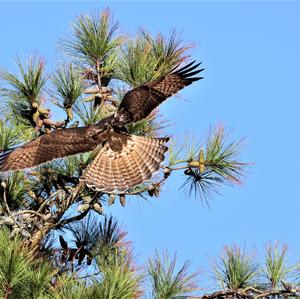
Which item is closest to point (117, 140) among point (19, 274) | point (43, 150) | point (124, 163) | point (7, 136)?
point (124, 163)

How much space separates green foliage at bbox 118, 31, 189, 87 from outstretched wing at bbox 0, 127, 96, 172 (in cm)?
43

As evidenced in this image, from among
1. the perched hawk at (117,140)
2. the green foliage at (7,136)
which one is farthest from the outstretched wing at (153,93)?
the green foliage at (7,136)

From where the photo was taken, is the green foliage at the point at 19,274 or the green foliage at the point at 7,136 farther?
the green foliage at the point at 7,136

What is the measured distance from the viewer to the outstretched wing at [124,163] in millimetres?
6625

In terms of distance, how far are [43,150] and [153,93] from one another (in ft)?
2.27

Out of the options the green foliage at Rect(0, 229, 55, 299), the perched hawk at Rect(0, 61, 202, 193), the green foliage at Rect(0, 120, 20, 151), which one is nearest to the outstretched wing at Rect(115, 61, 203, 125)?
the perched hawk at Rect(0, 61, 202, 193)

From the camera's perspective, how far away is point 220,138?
6492 mm

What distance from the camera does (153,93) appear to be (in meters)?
6.88

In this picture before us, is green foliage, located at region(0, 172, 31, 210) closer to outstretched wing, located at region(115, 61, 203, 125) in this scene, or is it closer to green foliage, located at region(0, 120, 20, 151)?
green foliage, located at region(0, 120, 20, 151)

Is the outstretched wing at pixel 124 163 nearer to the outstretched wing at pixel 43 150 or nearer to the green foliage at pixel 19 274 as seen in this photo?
the outstretched wing at pixel 43 150

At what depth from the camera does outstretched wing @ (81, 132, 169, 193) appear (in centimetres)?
662

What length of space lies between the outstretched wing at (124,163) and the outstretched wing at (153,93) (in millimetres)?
180

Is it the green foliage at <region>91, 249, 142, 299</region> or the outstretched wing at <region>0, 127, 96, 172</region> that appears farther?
the outstretched wing at <region>0, 127, 96, 172</region>

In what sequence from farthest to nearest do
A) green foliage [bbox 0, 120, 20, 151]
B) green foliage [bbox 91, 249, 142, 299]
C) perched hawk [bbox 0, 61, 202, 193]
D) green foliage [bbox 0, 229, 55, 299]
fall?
perched hawk [bbox 0, 61, 202, 193]
green foliage [bbox 0, 120, 20, 151]
green foliage [bbox 0, 229, 55, 299]
green foliage [bbox 91, 249, 142, 299]
